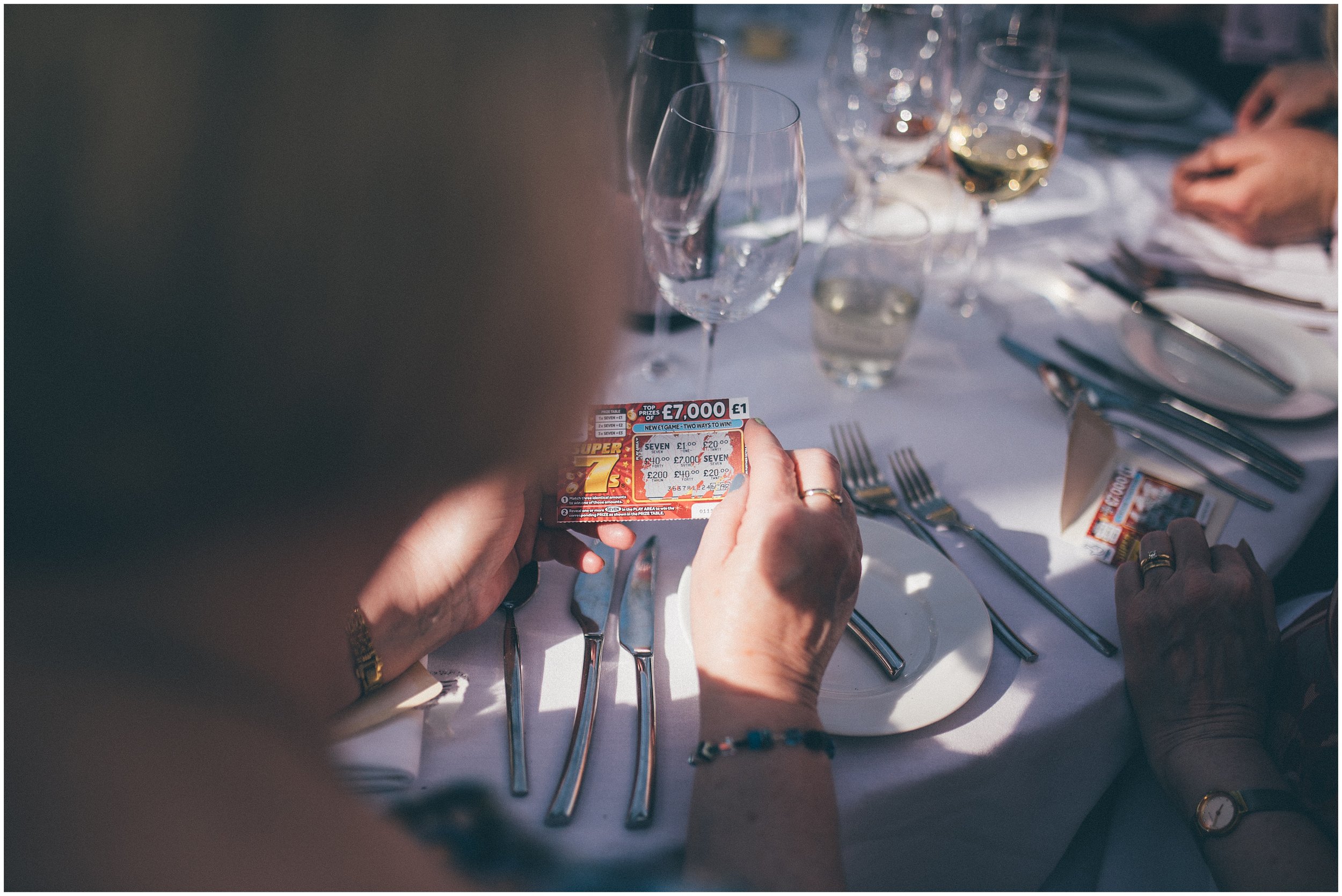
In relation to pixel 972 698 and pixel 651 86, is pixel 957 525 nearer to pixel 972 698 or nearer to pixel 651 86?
pixel 972 698

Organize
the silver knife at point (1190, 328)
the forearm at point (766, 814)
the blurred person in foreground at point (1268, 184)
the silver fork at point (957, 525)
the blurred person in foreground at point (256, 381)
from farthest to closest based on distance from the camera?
the blurred person in foreground at point (1268, 184), the silver knife at point (1190, 328), the silver fork at point (957, 525), the forearm at point (766, 814), the blurred person in foreground at point (256, 381)

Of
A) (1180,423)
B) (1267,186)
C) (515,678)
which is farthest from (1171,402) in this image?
(515,678)

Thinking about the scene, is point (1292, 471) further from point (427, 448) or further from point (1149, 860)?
point (427, 448)

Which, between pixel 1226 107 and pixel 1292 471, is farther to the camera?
pixel 1226 107

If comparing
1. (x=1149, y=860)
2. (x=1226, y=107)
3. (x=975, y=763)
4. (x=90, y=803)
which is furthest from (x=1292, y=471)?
(x=1226, y=107)

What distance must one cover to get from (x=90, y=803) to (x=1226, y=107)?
2.59 metres

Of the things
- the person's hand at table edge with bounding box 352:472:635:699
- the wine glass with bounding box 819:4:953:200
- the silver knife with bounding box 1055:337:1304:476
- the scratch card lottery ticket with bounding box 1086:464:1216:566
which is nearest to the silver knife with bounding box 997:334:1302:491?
the silver knife with bounding box 1055:337:1304:476

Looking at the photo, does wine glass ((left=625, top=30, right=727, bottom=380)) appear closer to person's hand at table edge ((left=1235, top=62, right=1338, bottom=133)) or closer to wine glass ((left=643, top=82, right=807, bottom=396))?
wine glass ((left=643, top=82, right=807, bottom=396))

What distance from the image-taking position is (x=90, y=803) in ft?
1.40

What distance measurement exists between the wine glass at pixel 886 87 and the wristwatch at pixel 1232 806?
921mm

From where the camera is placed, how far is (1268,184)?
141cm

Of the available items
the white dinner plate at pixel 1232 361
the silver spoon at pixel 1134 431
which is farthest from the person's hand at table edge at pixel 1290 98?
the silver spoon at pixel 1134 431

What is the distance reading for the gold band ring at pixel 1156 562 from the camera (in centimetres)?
80

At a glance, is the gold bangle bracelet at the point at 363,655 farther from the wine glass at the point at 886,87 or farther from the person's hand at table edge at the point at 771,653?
the wine glass at the point at 886,87
